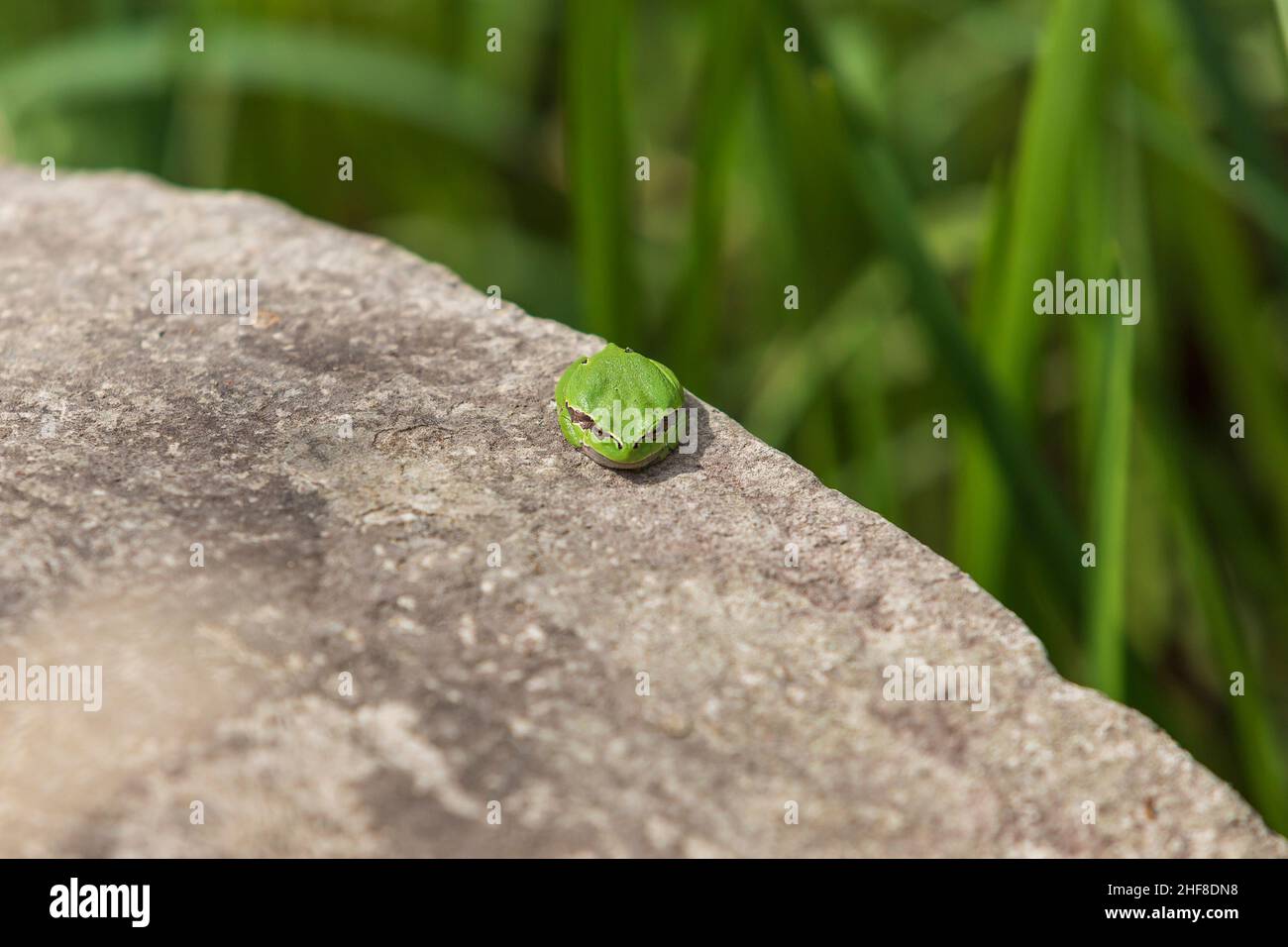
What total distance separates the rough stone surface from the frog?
0.18 ft

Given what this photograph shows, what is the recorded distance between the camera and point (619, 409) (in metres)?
1.93

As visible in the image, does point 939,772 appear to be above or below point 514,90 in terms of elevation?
below

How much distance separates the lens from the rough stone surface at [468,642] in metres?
1.46

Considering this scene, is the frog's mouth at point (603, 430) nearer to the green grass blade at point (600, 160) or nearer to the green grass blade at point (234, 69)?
the green grass blade at point (600, 160)

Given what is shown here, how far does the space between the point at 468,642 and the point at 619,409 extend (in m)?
0.47

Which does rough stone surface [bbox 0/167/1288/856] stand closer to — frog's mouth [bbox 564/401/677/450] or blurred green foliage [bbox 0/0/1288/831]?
frog's mouth [bbox 564/401/677/450]

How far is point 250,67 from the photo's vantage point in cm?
340

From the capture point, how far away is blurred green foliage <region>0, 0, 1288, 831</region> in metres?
2.61

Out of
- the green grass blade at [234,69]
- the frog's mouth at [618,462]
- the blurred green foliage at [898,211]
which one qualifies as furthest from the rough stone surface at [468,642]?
the green grass blade at [234,69]

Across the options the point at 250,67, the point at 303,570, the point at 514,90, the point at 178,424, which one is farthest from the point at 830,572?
the point at 514,90

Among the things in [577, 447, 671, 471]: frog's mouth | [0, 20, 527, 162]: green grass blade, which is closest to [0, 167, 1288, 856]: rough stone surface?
[577, 447, 671, 471]: frog's mouth

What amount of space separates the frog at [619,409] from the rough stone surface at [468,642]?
2.1 inches

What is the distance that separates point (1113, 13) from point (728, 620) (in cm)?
174

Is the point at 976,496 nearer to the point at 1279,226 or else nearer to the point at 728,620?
the point at 1279,226
